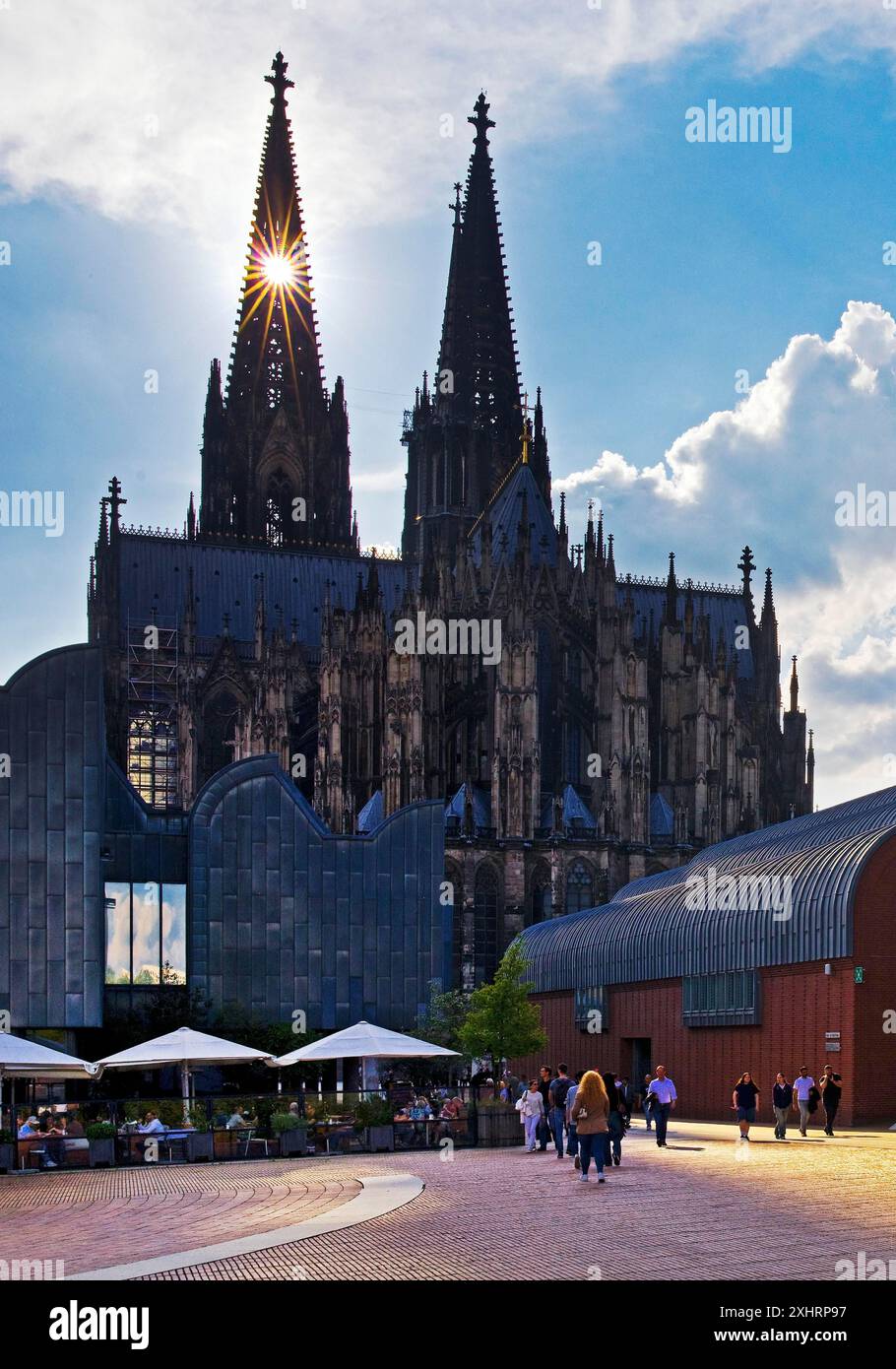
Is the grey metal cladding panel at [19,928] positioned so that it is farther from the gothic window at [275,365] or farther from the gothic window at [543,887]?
the gothic window at [275,365]

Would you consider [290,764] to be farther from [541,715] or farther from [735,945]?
[735,945]

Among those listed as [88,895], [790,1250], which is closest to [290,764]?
[88,895]

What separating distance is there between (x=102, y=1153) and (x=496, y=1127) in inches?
279

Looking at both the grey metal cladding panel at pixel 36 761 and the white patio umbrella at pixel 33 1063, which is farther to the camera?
the grey metal cladding panel at pixel 36 761

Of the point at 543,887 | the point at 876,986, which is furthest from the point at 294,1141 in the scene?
the point at 543,887

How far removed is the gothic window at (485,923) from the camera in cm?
7912

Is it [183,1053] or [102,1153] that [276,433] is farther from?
[102,1153]

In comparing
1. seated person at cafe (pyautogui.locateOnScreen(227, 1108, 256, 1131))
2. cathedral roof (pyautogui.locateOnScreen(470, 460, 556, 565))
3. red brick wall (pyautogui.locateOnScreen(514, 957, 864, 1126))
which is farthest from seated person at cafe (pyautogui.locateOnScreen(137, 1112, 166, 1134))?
cathedral roof (pyautogui.locateOnScreen(470, 460, 556, 565))

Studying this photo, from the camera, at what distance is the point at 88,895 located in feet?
185

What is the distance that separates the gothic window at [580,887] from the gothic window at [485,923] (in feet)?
11.1

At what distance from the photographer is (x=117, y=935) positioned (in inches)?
2298

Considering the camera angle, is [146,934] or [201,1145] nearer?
[201,1145]

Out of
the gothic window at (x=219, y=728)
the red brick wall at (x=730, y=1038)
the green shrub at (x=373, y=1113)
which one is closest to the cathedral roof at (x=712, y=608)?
the gothic window at (x=219, y=728)
